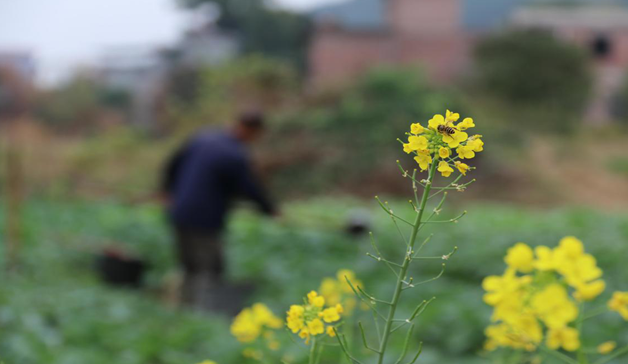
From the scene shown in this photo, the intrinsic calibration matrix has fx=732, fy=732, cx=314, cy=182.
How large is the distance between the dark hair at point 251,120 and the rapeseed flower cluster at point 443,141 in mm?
4063

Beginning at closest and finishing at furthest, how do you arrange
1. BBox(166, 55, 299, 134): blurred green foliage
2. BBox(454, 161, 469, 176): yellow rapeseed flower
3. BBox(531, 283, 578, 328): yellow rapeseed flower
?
1. BBox(454, 161, 469, 176): yellow rapeseed flower
2. BBox(531, 283, 578, 328): yellow rapeseed flower
3. BBox(166, 55, 299, 134): blurred green foliage

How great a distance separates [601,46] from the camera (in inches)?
1347

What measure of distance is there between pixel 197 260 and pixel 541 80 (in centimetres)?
2388

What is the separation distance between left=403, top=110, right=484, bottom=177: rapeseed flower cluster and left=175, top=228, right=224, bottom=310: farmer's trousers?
13.9 ft

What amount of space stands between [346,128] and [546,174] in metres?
6.97

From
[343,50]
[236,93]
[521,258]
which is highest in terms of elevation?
[343,50]

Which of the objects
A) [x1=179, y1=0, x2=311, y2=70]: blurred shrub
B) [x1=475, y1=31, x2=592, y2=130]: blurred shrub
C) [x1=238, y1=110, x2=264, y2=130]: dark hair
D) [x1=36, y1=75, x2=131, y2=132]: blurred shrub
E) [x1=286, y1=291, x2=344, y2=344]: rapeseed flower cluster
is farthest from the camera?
[x1=179, y1=0, x2=311, y2=70]: blurred shrub

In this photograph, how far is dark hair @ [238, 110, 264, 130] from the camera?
4852 mm

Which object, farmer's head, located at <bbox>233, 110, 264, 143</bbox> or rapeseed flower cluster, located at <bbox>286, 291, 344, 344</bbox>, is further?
farmer's head, located at <bbox>233, 110, 264, 143</bbox>

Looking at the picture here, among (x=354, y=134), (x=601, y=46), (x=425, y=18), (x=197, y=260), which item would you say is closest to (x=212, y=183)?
(x=197, y=260)

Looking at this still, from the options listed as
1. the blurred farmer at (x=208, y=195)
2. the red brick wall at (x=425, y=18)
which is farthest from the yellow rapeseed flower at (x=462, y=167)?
the red brick wall at (x=425, y=18)

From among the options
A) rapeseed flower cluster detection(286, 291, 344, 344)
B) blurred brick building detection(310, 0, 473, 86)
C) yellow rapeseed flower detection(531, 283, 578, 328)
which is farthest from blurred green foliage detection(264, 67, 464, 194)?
rapeseed flower cluster detection(286, 291, 344, 344)

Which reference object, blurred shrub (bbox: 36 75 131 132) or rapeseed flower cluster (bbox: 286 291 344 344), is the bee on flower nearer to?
rapeseed flower cluster (bbox: 286 291 344 344)

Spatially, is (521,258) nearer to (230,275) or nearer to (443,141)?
(443,141)
